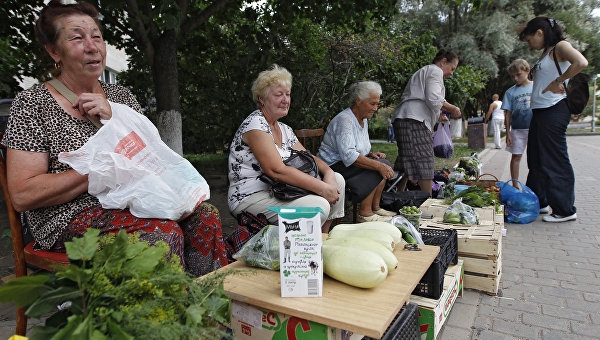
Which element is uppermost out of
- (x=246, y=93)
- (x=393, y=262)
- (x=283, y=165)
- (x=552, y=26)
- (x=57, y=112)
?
(x=552, y=26)

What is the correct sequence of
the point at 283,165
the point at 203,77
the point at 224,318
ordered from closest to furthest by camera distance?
the point at 224,318, the point at 283,165, the point at 203,77

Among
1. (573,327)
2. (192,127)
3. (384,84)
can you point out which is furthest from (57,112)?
(384,84)

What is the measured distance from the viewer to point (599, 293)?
277cm

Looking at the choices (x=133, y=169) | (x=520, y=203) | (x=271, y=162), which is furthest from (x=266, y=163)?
(x=520, y=203)

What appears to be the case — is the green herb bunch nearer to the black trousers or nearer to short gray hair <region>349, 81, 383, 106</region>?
short gray hair <region>349, 81, 383, 106</region>

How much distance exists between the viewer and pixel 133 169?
1.67 m

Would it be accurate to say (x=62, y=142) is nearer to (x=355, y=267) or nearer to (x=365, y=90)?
(x=355, y=267)

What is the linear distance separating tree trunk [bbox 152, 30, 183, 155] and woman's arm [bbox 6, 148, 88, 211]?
2.14 metres

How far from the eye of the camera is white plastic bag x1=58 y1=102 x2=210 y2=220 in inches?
64.3

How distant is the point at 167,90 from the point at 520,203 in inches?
160

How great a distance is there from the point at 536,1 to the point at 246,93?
2105cm

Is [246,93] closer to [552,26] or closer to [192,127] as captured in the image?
[192,127]

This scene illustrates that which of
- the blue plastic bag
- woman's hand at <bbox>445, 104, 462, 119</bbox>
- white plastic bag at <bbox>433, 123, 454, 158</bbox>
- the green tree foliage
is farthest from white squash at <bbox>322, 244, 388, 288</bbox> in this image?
white plastic bag at <bbox>433, 123, 454, 158</bbox>

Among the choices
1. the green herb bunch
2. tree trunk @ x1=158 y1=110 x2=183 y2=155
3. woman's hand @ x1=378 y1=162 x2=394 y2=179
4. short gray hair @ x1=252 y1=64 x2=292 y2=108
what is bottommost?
the green herb bunch
